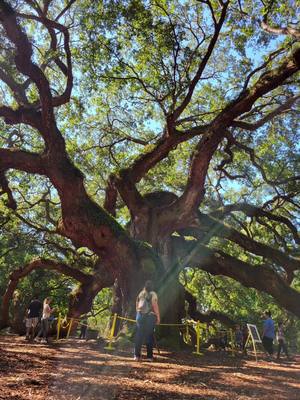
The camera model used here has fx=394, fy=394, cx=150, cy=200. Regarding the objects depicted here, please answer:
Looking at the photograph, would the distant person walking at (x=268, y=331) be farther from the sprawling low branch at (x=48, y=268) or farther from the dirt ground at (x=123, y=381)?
the sprawling low branch at (x=48, y=268)

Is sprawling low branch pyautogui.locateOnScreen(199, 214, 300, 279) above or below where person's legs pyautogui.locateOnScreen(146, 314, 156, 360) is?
above

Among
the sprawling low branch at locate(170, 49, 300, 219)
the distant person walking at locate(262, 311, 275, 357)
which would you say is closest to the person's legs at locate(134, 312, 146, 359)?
the sprawling low branch at locate(170, 49, 300, 219)

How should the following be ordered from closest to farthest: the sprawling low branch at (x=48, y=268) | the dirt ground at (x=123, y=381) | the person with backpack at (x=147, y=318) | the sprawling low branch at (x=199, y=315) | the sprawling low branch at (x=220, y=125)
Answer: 1. the dirt ground at (x=123, y=381)
2. the person with backpack at (x=147, y=318)
3. the sprawling low branch at (x=220, y=125)
4. the sprawling low branch at (x=48, y=268)
5. the sprawling low branch at (x=199, y=315)

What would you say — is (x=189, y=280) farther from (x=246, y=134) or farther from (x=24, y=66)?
(x=24, y=66)

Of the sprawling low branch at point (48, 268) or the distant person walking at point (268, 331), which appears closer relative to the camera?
the distant person walking at point (268, 331)

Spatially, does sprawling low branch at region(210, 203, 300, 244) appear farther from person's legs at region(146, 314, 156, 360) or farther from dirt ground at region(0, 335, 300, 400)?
dirt ground at region(0, 335, 300, 400)

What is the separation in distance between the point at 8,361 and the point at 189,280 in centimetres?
1943

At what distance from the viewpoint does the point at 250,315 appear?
30484mm

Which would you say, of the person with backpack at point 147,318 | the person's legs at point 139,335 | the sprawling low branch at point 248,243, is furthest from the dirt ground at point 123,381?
the sprawling low branch at point 248,243

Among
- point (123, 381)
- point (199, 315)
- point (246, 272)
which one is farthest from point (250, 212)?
point (123, 381)

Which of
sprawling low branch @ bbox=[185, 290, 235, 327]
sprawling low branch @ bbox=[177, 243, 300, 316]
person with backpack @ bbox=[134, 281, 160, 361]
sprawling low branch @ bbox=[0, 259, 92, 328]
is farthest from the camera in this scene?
sprawling low branch @ bbox=[185, 290, 235, 327]

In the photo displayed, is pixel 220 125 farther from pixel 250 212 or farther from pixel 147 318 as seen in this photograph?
pixel 147 318

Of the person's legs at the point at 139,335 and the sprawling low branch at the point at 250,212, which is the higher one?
the sprawling low branch at the point at 250,212

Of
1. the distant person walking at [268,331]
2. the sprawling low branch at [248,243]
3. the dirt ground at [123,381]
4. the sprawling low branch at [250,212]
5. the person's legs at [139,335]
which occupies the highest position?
the sprawling low branch at [250,212]
